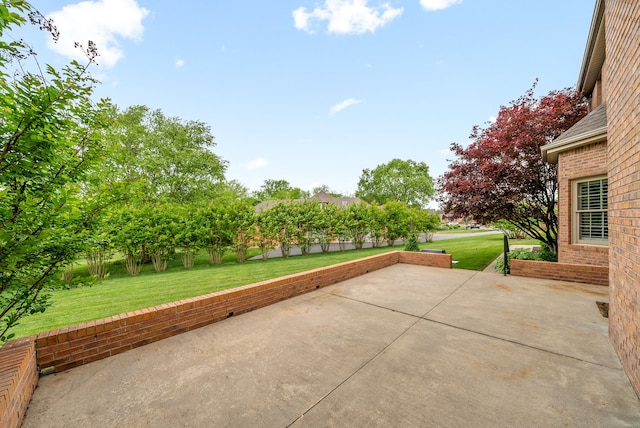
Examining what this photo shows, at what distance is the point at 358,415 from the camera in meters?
1.97

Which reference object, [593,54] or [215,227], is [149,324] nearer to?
[215,227]

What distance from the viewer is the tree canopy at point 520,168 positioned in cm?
798

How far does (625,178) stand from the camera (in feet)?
8.42

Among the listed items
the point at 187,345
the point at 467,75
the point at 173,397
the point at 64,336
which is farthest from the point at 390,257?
the point at 467,75

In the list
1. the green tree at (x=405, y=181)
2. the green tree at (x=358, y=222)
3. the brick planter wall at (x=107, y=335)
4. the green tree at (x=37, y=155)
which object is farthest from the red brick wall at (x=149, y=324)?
the green tree at (x=405, y=181)

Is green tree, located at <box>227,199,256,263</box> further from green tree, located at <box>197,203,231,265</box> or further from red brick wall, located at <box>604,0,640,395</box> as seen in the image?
red brick wall, located at <box>604,0,640,395</box>

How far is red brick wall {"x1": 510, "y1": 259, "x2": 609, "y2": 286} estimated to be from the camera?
5.56 metres

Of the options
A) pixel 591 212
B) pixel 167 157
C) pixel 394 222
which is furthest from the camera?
pixel 394 222

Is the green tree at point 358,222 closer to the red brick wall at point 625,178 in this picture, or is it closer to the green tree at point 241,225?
the green tree at point 241,225

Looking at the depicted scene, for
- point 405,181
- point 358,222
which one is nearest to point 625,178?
point 358,222

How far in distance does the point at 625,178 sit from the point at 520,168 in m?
6.47

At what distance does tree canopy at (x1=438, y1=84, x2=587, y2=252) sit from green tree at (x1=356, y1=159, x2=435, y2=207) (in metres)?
39.4

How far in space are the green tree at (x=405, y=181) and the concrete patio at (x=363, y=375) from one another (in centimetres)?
4551

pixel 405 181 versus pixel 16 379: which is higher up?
pixel 405 181
